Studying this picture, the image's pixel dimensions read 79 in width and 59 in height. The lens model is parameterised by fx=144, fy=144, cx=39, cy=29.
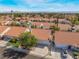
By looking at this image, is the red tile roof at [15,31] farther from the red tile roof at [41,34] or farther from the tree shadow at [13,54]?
the tree shadow at [13,54]

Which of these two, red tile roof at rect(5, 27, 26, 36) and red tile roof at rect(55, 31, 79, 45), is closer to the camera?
red tile roof at rect(55, 31, 79, 45)

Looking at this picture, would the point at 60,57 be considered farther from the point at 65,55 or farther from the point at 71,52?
the point at 71,52

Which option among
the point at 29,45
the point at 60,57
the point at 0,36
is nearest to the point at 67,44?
the point at 60,57

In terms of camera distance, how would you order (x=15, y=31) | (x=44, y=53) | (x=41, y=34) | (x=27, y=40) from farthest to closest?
(x=15, y=31)
(x=41, y=34)
(x=27, y=40)
(x=44, y=53)

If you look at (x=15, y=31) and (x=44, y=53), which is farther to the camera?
(x=15, y=31)

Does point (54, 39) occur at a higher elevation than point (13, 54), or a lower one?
higher

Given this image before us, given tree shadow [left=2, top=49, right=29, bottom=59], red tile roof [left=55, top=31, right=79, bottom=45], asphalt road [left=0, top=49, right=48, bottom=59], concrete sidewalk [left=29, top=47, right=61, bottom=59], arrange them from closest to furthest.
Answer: concrete sidewalk [left=29, top=47, right=61, bottom=59]
asphalt road [left=0, top=49, right=48, bottom=59]
tree shadow [left=2, top=49, right=29, bottom=59]
red tile roof [left=55, top=31, right=79, bottom=45]

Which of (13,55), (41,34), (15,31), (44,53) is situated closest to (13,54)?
(13,55)

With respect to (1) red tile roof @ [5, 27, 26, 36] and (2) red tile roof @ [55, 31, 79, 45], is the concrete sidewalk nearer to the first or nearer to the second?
(2) red tile roof @ [55, 31, 79, 45]

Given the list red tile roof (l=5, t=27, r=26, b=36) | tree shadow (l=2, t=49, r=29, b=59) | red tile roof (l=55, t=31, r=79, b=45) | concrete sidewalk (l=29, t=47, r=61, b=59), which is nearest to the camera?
concrete sidewalk (l=29, t=47, r=61, b=59)

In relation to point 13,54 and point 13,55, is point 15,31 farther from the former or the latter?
point 13,55

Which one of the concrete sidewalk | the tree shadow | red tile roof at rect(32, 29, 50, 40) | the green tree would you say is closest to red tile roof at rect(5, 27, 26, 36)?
red tile roof at rect(32, 29, 50, 40)
